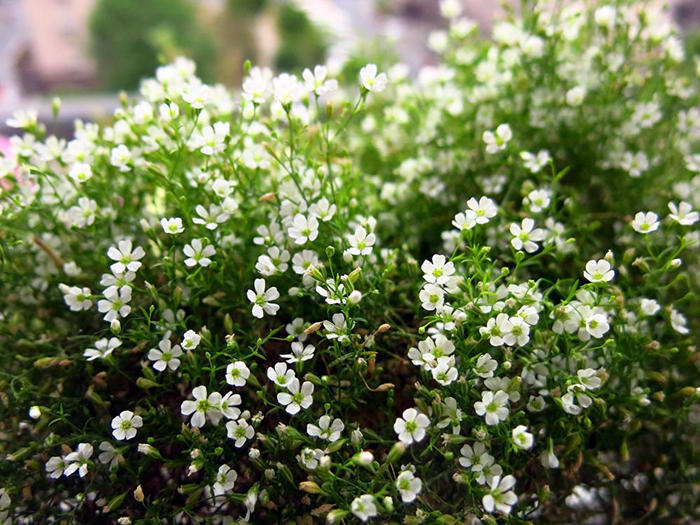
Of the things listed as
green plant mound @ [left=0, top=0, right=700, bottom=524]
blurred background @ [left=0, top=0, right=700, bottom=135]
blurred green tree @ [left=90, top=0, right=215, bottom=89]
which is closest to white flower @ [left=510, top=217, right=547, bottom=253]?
green plant mound @ [left=0, top=0, right=700, bottom=524]

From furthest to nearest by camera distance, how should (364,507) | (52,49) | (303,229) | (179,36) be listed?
(52,49) < (179,36) < (303,229) < (364,507)

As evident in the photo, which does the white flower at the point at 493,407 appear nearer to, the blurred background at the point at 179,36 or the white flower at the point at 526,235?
the white flower at the point at 526,235

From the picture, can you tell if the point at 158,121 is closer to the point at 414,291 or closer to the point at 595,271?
the point at 414,291

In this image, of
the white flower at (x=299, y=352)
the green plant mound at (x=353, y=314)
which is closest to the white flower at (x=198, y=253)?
the green plant mound at (x=353, y=314)

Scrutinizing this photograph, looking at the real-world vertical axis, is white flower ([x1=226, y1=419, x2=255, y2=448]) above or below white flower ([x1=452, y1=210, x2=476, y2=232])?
below

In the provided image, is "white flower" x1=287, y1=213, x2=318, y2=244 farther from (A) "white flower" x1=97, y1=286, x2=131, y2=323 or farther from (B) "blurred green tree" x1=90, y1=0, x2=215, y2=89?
(B) "blurred green tree" x1=90, y1=0, x2=215, y2=89

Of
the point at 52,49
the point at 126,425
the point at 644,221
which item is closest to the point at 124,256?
the point at 126,425

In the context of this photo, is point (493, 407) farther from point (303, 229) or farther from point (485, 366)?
point (303, 229)
